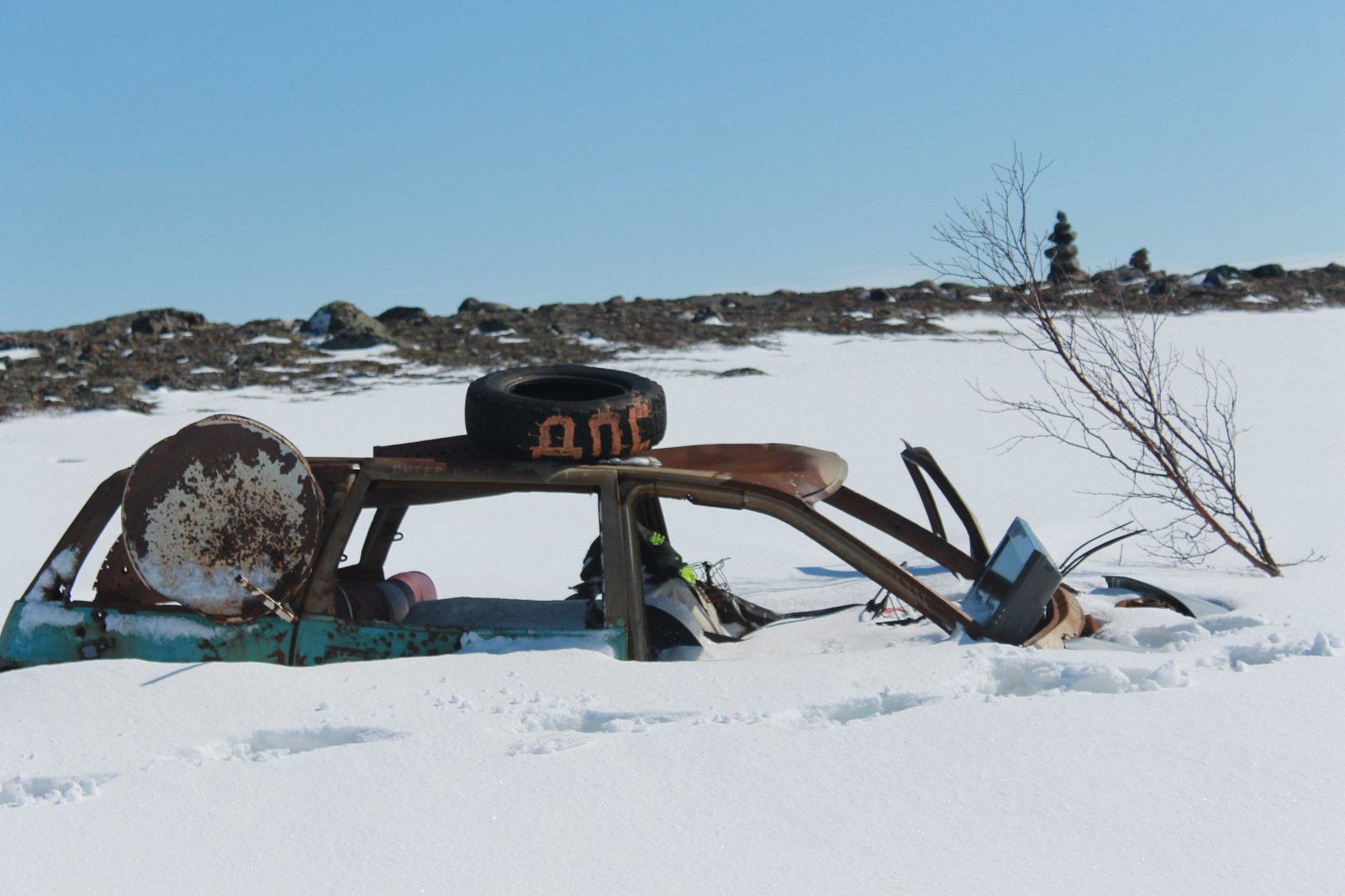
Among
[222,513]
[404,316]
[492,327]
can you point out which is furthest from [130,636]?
[404,316]

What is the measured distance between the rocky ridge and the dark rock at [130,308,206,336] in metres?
0.04

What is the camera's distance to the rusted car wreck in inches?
161

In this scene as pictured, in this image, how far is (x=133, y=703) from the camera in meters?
3.77

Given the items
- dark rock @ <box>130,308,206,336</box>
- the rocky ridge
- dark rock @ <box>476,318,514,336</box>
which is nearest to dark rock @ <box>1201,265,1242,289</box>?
the rocky ridge

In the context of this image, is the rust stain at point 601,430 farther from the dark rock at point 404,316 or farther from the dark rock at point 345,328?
the dark rock at point 404,316

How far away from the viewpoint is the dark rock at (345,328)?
23.9 metres

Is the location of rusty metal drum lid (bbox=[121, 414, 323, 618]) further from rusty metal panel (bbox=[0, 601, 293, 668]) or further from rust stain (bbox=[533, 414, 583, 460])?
rust stain (bbox=[533, 414, 583, 460])

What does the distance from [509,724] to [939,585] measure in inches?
114

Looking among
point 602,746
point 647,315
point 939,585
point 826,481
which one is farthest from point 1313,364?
point 602,746

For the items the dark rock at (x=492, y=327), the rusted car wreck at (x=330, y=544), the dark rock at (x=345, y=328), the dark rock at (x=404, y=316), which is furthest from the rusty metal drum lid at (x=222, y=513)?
the dark rock at (x=404, y=316)

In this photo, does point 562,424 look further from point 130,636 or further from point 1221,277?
point 1221,277

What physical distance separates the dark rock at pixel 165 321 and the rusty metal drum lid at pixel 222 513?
22665 millimetres

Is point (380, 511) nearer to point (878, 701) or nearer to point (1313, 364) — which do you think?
point (878, 701)

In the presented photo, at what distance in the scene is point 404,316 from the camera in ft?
92.5
